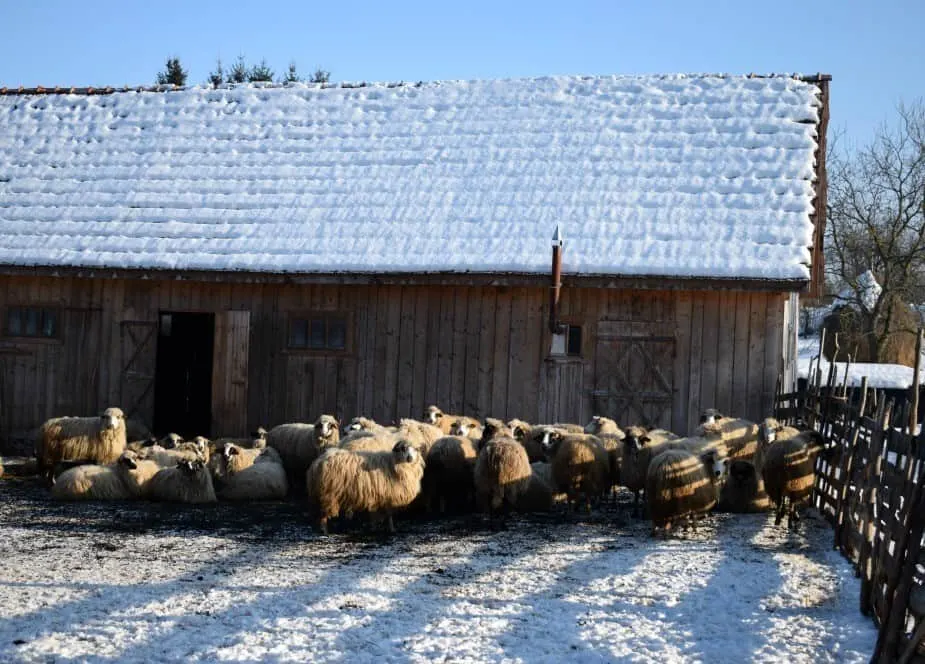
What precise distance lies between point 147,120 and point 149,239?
3922 mm

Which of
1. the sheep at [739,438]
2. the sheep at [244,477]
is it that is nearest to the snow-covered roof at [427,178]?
the sheep at [739,438]

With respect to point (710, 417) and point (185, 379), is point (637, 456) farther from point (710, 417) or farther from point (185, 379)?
point (185, 379)

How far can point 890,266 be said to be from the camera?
3541 centimetres

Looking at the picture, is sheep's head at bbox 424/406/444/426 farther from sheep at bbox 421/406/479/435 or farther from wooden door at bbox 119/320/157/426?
wooden door at bbox 119/320/157/426

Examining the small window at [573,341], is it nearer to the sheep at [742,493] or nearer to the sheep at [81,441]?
the sheep at [742,493]

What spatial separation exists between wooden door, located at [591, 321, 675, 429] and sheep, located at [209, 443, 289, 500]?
16.4 feet

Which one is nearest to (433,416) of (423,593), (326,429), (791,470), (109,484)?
(326,429)

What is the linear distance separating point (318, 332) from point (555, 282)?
13.0 feet

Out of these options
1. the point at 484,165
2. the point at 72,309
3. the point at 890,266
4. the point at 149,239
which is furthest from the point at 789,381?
the point at 890,266

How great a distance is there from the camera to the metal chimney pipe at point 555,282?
14992 mm

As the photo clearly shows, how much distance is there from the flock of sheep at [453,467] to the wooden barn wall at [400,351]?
1728mm

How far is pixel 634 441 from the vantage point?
1203 centimetres

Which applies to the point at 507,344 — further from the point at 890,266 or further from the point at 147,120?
the point at 890,266

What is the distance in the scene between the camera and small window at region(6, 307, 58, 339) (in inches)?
693
